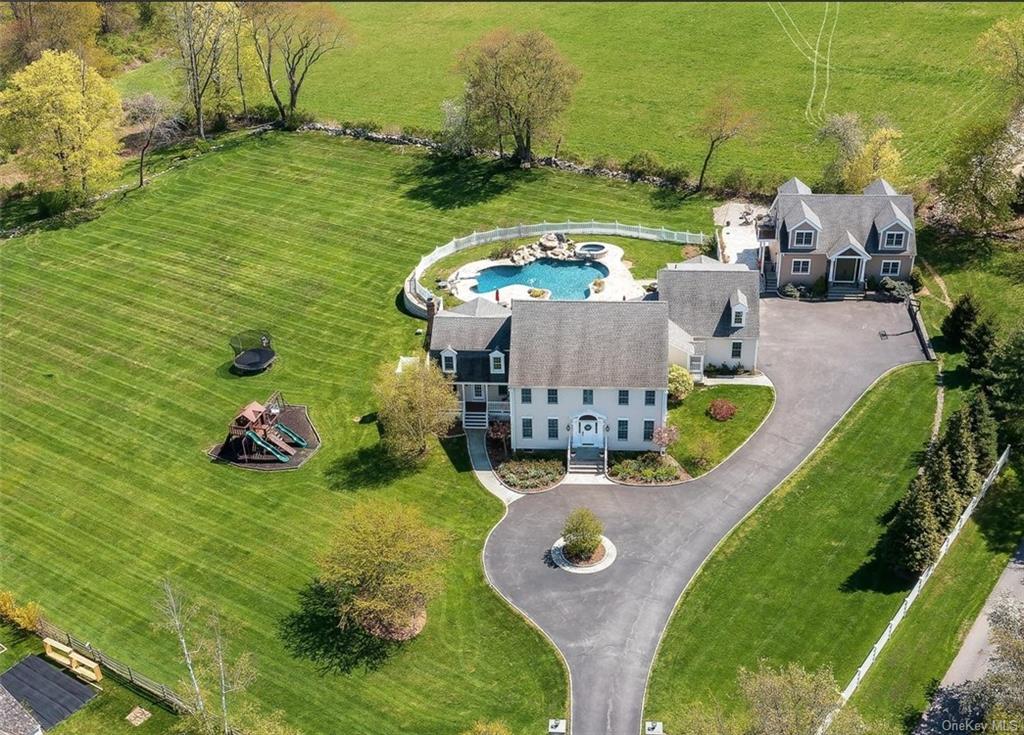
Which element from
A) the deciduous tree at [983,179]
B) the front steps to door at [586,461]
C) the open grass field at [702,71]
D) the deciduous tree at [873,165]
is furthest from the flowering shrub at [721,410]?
the open grass field at [702,71]

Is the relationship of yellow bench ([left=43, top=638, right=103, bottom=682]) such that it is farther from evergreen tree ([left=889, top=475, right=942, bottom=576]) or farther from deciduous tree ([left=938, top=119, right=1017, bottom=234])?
deciduous tree ([left=938, top=119, right=1017, bottom=234])

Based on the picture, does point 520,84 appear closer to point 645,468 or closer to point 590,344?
point 590,344

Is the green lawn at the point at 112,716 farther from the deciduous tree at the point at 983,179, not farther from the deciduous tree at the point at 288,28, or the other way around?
the deciduous tree at the point at 288,28

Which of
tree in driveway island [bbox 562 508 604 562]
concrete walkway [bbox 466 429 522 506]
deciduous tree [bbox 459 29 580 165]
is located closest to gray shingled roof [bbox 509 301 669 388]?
concrete walkway [bbox 466 429 522 506]

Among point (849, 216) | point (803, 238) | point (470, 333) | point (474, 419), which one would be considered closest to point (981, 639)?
point (474, 419)

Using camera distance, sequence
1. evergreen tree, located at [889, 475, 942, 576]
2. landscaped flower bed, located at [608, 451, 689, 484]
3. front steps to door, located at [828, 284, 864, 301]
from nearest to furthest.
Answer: evergreen tree, located at [889, 475, 942, 576]
landscaped flower bed, located at [608, 451, 689, 484]
front steps to door, located at [828, 284, 864, 301]

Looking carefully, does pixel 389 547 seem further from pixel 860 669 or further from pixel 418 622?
pixel 860 669

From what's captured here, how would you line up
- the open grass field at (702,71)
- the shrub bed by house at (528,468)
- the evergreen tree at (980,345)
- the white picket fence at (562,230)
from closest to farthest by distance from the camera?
the shrub bed by house at (528,468) → the evergreen tree at (980,345) → the white picket fence at (562,230) → the open grass field at (702,71)
